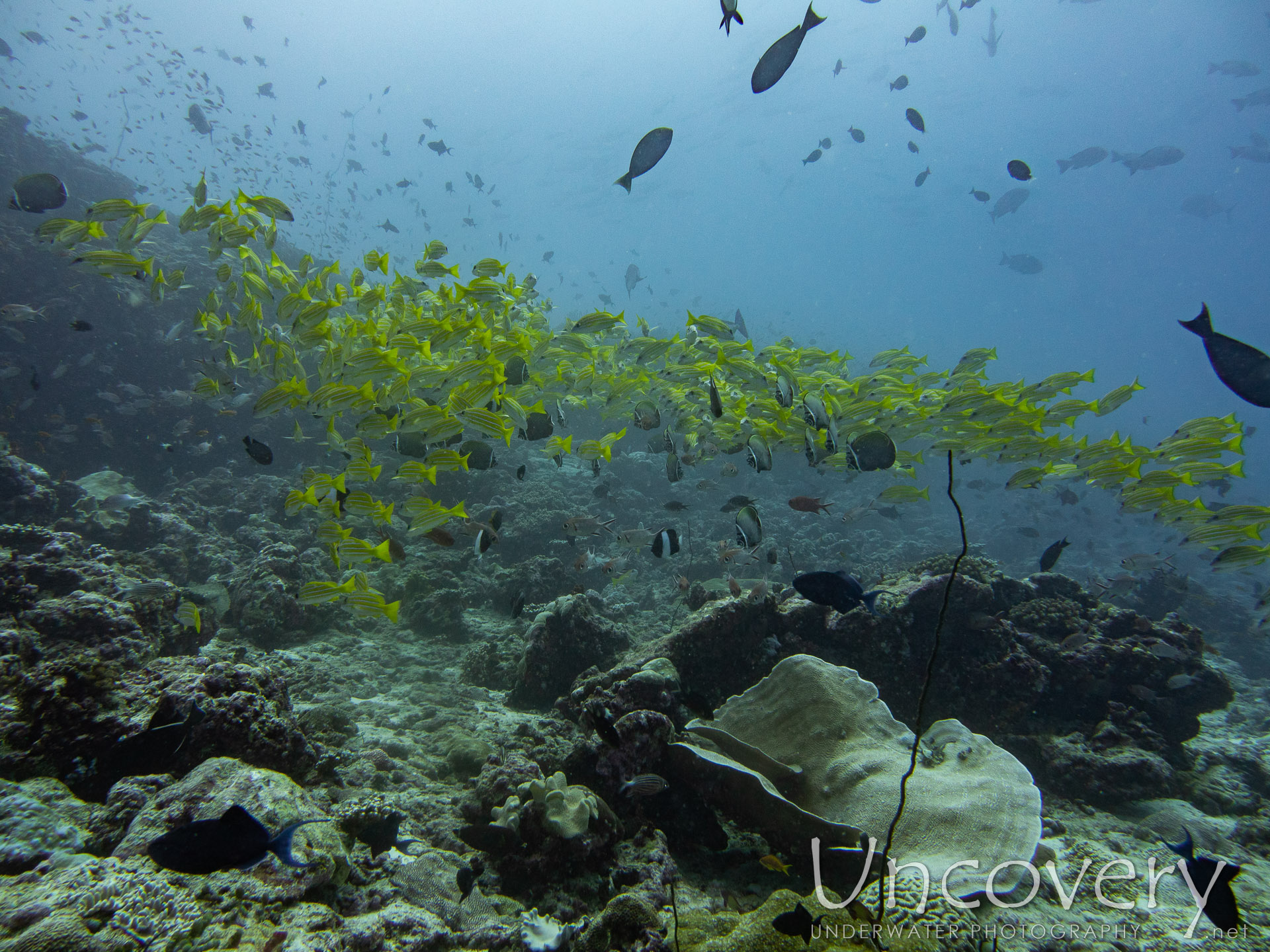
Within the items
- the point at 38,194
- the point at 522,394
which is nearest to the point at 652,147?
Answer: the point at 522,394

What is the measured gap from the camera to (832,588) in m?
3.46

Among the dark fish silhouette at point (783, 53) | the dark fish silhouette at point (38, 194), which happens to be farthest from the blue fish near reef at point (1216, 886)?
the dark fish silhouette at point (38, 194)

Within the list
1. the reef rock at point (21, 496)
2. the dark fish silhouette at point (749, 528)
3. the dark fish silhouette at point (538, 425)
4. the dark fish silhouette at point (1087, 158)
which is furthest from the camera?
the dark fish silhouette at point (1087, 158)

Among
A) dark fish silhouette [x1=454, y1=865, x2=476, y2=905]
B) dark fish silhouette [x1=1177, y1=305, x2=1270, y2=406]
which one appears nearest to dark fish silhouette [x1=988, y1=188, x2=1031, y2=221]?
dark fish silhouette [x1=1177, y1=305, x2=1270, y2=406]

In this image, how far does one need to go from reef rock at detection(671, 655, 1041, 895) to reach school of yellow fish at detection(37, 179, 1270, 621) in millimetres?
2633

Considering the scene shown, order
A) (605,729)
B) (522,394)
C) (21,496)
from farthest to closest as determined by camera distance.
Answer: (21,496), (522,394), (605,729)

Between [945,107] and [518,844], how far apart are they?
8212 cm

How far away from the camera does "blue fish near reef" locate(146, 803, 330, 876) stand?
5.58 feet

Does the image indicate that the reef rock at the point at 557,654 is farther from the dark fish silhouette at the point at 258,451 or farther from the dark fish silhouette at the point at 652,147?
the dark fish silhouette at the point at 652,147

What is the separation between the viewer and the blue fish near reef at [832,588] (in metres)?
3.42

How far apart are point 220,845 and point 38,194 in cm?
888

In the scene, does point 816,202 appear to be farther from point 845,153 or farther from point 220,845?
point 220,845

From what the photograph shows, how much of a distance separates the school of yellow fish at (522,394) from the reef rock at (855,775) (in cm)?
263

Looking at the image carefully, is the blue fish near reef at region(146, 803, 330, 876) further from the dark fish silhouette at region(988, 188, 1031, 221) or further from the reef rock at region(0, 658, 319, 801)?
the dark fish silhouette at region(988, 188, 1031, 221)
